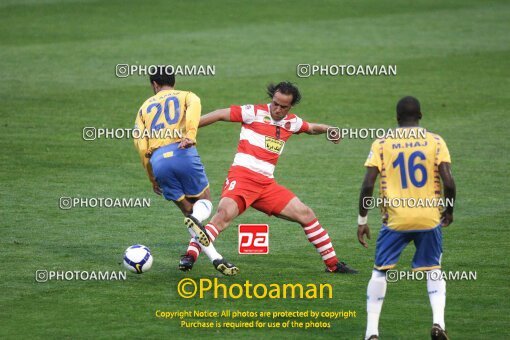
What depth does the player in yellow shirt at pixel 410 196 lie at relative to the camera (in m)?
9.23

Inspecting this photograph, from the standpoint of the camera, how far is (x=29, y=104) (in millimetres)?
21594

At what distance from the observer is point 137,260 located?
38.0ft

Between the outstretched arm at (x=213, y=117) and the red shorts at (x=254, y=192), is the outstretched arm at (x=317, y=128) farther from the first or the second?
the outstretched arm at (x=213, y=117)

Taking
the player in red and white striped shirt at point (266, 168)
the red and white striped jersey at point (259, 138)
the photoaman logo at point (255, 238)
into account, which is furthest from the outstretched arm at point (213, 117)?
the photoaman logo at point (255, 238)

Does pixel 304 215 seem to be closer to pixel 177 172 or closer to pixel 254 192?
pixel 254 192

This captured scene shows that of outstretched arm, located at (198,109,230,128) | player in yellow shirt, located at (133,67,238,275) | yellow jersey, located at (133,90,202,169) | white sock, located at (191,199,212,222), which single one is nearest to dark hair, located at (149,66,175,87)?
player in yellow shirt, located at (133,67,238,275)

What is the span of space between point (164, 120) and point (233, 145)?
760 cm

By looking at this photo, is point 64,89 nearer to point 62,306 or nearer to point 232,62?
point 232,62

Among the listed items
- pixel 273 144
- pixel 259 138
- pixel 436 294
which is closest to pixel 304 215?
pixel 273 144

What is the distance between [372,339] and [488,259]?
374 centimetres

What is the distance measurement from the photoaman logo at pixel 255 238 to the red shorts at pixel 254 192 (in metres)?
0.37

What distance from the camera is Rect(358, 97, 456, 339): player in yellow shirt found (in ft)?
30.3

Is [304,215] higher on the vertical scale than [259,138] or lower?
lower

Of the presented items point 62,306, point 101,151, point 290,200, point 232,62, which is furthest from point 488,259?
point 232,62
